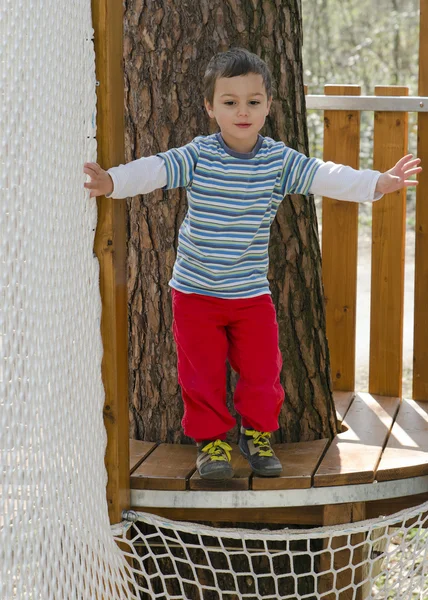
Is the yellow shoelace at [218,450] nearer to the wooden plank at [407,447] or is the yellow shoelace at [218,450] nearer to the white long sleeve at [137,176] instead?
the wooden plank at [407,447]

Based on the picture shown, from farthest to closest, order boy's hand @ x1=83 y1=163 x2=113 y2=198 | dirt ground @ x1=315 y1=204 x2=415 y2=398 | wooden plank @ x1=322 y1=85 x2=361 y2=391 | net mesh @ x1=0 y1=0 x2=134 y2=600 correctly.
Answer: dirt ground @ x1=315 y1=204 x2=415 y2=398
wooden plank @ x1=322 y1=85 x2=361 y2=391
boy's hand @ x1=83 y1=163 x2=113 y2=198
net mesh @ x1=0 y1=0 x2=134 y2=600

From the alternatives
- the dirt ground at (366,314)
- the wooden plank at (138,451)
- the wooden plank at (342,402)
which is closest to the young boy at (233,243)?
the wooden plank at (138,451)

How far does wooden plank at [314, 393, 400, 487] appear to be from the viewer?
3.04 m

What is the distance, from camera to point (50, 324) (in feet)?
8.25

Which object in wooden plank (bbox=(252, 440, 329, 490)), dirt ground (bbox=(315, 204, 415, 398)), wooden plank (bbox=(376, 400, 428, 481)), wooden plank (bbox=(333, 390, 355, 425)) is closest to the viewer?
wooden plank (bbox=(252, 440, 329, 490))

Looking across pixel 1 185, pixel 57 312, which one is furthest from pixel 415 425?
pixel 1 185

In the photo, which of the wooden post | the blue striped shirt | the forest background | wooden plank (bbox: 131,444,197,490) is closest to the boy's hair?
the blue striped shirt

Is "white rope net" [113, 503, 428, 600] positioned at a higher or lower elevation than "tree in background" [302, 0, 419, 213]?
lower

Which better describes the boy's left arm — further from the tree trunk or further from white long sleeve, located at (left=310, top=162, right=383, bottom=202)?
the tree trunk

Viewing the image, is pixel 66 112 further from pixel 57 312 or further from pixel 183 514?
pixel 183 514

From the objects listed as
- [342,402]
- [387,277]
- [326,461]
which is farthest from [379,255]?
[326,461]

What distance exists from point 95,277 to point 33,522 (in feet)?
2.35

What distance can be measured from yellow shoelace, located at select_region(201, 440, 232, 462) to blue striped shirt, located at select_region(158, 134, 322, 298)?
0.48 metres

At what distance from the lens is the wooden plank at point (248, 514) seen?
123 inches
